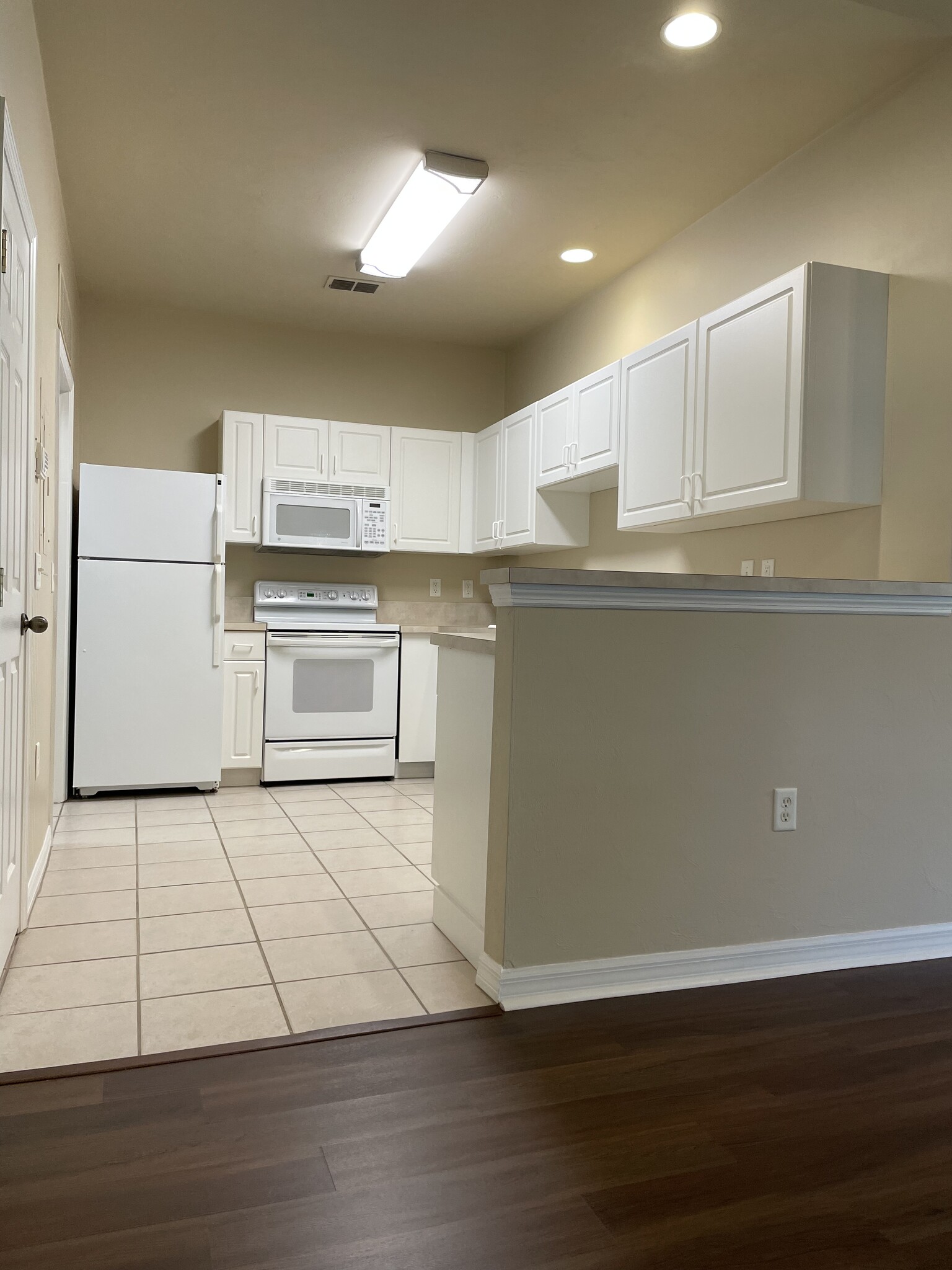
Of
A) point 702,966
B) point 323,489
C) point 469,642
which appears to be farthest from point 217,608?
point 702,966

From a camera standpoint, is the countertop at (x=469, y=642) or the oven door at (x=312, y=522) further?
the oven door at (x=312, y=522)

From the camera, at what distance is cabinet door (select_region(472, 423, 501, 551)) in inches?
206

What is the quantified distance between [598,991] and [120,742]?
302cm

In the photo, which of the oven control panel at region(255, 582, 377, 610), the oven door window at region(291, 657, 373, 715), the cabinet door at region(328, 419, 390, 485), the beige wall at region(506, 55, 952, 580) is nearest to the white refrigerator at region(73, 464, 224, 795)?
the oven door window at region(291, 657, 373, 715)

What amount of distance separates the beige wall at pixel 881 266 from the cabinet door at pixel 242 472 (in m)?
2.37

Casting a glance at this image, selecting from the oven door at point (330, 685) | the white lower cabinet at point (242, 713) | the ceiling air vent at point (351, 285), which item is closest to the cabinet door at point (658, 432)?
the ceiling air vent at point (351, 285)

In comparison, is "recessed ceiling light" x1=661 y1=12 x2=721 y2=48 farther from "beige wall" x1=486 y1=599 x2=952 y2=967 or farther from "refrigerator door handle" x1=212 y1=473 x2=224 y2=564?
"refrigerator door handle" x1=212 y1=473 x2=224 y2=564

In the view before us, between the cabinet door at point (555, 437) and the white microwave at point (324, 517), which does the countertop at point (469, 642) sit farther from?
the white microwave at point (324, 517)

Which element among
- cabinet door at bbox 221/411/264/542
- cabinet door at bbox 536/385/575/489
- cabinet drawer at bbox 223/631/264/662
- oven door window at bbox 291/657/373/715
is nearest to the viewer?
cabinet door at bbox 536/385/575/489

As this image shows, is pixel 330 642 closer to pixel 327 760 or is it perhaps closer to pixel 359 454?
pixel 327 760

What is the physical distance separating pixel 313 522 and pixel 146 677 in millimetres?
1262

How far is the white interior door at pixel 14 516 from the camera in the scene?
6.98 feet

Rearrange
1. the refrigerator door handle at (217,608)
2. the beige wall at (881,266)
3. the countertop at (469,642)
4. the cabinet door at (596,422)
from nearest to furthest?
the countertop at (469,642) < the beige wall at (881,266) < the cabinet door at (596,422) < the refrigerator door handle at (217,608)

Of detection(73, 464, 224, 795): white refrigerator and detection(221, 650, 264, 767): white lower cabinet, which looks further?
detection(221, 650, 264, 767): white lower cabinet
